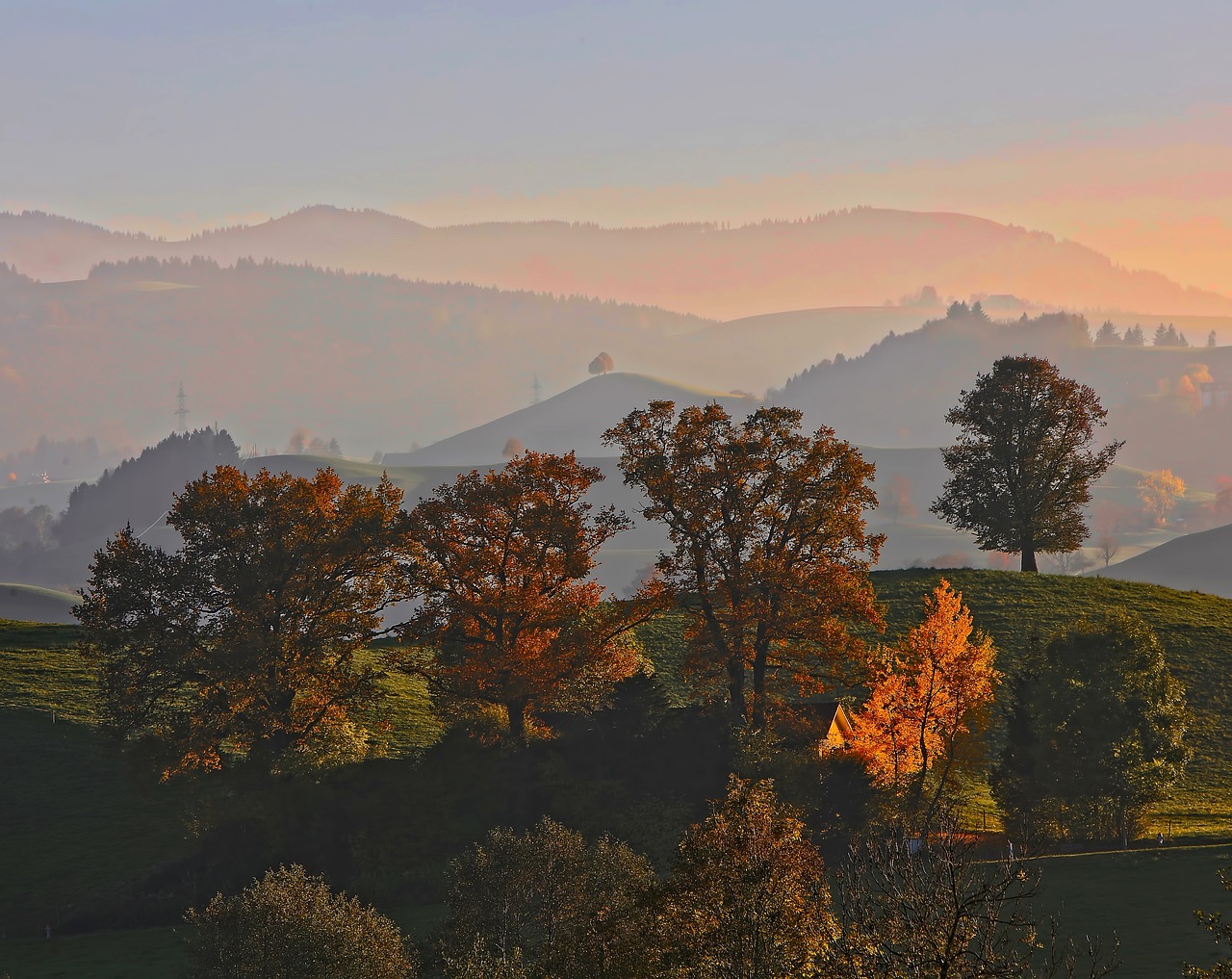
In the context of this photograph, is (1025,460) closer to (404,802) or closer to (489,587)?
(489,587)

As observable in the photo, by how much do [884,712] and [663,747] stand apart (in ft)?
34.1

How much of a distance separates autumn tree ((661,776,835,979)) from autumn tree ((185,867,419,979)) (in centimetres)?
1176

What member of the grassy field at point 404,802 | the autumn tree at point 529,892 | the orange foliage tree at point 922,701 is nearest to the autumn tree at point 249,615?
the grassy field at point 404,802

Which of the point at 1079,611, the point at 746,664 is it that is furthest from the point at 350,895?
the point at 1079,611

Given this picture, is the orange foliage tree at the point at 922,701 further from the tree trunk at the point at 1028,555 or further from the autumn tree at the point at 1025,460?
the tree trunk at the point at 1028,555

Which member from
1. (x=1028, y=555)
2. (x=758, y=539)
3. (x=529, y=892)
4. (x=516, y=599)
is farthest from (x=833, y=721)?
(x=1028, y=555)

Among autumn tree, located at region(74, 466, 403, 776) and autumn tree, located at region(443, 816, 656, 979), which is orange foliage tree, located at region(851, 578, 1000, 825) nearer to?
autumn tree, located at region(443, 816, 656, 979)

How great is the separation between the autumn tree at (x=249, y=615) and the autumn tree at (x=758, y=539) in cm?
1353

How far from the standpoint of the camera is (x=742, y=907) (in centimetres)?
2631

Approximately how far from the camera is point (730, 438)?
60.3 meters

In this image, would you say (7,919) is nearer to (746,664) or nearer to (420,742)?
(420,742)

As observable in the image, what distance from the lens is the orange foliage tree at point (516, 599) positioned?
5822 centimetres

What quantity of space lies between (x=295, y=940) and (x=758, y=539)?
31.8 m

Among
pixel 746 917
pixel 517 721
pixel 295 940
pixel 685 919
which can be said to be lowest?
pixel 295 940
